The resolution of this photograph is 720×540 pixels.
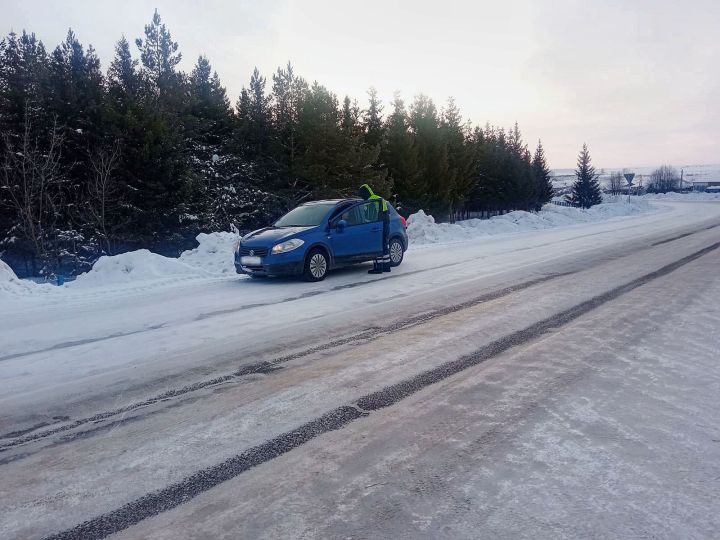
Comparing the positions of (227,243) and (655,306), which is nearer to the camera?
(655,306)

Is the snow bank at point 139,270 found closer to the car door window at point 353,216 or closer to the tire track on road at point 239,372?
the car door window at point 353,216

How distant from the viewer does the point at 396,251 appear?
13.5 meters

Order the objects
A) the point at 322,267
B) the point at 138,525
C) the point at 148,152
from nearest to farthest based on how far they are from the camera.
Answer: the point at 138,525, the point at 322,267, the point at 148,152

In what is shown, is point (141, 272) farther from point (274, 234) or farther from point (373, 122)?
point (373, 122)

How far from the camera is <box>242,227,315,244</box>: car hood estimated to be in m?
11.1

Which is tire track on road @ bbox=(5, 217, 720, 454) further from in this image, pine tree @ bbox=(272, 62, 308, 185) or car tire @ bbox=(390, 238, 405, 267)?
pine tree @ bbox=(272, 62, 308, 185)

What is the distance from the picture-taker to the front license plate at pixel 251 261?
1101 cm

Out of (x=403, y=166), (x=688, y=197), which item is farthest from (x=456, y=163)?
(x=688, y=197)

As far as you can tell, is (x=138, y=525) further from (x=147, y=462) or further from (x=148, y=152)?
(x=148, y=152)

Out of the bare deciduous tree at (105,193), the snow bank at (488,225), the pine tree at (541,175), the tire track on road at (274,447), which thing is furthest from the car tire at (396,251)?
the pine tree at (541,175)

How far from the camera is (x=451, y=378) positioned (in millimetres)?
5020

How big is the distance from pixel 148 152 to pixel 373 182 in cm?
1220

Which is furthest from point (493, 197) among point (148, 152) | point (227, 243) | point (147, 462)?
point (147, 462)

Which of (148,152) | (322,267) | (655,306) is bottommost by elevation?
(655,306)
